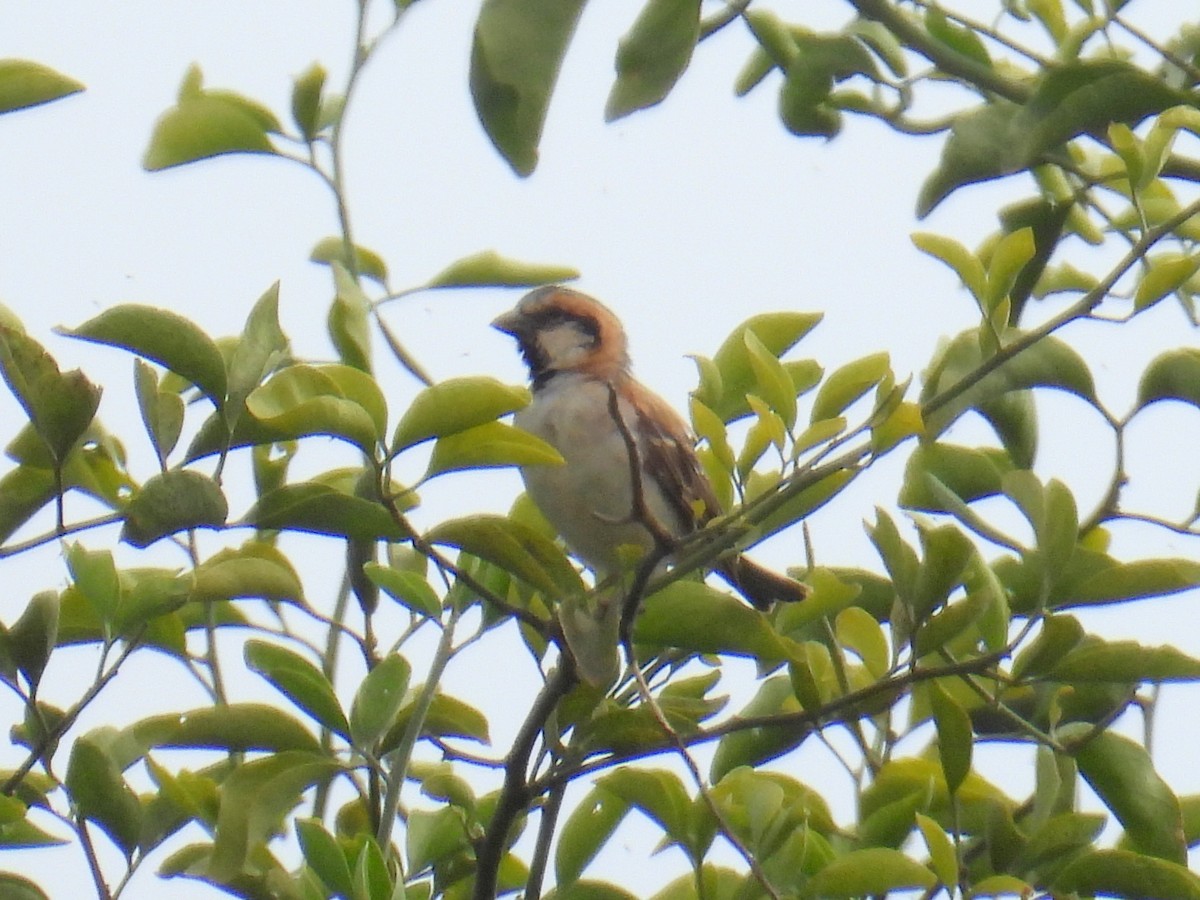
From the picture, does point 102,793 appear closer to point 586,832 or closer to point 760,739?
point 586,832

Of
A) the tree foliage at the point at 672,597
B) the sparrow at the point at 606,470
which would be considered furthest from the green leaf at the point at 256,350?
the sparrow at the point at 606,470

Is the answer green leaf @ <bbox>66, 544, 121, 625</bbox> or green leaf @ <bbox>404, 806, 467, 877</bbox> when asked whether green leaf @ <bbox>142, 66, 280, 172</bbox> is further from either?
green leaf @ <bbox>404, 806, 467, 877</bbox>

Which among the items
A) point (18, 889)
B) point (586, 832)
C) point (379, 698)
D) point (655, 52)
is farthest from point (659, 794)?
point (655, 52)

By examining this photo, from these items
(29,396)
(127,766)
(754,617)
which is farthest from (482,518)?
(127,766)

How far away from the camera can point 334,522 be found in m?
1.91

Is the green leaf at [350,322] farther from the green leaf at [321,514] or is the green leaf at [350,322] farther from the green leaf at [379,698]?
the green leaf at [379,698]

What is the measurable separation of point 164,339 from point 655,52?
0.59m

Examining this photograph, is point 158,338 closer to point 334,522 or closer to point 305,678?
point 334,522

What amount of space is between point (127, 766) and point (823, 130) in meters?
1.36

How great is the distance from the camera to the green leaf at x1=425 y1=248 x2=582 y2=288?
2.45m

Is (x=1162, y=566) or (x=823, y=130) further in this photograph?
(x=823, y=130)

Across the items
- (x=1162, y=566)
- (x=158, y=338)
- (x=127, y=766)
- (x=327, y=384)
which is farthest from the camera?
(x=127, y=766)

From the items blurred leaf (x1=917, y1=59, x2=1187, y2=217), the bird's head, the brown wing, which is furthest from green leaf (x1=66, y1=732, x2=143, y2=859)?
the bird's head

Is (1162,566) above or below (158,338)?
below
